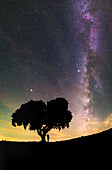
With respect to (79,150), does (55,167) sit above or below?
below

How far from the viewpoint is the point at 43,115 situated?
28.0 metres

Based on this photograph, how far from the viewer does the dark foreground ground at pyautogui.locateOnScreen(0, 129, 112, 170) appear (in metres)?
2.93

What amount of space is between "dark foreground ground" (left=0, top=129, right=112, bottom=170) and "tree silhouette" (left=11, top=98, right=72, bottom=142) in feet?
67.5

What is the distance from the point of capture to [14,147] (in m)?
7.04

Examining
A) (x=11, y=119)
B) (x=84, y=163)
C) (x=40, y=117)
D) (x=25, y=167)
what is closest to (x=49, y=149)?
(x=25, y=167)

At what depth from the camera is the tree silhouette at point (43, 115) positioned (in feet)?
90.7

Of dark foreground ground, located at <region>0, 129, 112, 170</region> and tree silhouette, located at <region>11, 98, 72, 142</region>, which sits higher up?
tree silhouette, located at <region>11, 98, 72, 142</region>

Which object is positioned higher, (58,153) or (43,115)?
(43,115)

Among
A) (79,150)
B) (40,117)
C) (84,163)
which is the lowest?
(84,163)

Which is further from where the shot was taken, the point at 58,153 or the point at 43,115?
the point at 43,115

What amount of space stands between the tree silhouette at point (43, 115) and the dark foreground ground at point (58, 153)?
67.5ft

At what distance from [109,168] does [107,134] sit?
0.84 m

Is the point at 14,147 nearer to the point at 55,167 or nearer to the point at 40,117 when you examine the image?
the point at 55,167

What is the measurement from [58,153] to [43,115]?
2452 cm
